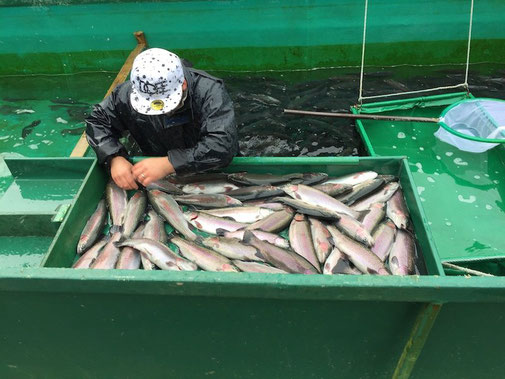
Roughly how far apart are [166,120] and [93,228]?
992 mm

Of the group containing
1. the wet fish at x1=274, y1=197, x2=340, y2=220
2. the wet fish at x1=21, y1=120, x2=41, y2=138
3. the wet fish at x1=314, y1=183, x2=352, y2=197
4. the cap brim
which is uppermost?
the cap brim

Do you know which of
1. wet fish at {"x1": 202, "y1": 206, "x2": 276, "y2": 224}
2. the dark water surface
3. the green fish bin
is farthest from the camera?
the dark water surface

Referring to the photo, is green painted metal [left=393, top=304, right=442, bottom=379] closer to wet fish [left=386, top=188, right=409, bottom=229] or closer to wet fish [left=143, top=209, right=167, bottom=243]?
wet fish [left=386, top=188, right=409, bottom=229]

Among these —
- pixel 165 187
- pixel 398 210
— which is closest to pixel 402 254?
pixel 398 210

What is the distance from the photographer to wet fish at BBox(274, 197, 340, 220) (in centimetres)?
277

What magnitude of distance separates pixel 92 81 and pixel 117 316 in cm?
574

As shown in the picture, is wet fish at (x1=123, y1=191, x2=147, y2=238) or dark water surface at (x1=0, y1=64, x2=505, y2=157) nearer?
wet fish at (x1=123, y1=191, x2=147, y2=238)

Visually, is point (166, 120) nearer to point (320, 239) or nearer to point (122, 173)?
point (122, 173)

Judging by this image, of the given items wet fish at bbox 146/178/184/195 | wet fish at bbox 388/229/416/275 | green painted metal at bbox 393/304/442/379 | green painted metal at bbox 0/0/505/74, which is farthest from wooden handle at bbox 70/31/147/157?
green painted metal at bbox 393/304/442/379

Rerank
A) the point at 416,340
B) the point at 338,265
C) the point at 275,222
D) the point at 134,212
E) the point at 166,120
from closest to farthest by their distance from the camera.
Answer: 1. the point at 416,340
2. the point at 338,265
3. the point at 275,222
4. the point at 134,212
5. the point at 166,120

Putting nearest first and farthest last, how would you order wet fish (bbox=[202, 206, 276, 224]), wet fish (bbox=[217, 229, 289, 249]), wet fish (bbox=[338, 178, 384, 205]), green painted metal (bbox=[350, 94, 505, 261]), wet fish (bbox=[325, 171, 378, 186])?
wet fish (bbox=[217, 229, 289, 249]), wet fish (bbox=[202, 206, 276, 224]), wet fish (bbox=[338, 178, 384, 205]), wet fish (bbox=[325, 171, 378, 186]), green painted metal (bbox=[350, 94, 505, 261])

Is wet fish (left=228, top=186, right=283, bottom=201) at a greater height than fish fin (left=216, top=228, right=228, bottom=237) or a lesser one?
greater

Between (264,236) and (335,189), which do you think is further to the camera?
(335,189)

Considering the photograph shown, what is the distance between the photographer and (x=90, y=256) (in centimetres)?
265
